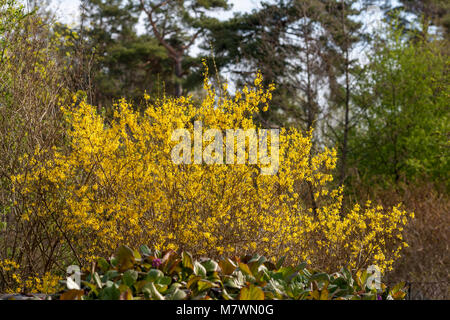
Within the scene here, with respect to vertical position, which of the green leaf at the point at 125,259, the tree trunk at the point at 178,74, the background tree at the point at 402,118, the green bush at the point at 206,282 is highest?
the tree trunk at the point at 178,74

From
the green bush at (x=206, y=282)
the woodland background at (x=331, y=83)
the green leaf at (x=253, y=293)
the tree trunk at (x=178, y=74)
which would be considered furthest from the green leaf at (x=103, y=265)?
the tree trunk at (x=178, y=74)

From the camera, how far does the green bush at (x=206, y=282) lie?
207 cm

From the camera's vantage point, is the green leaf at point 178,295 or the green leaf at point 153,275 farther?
the green leaf at point 153,275

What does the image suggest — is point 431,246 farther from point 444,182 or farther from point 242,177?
point 242,177

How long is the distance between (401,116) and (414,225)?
466 cm

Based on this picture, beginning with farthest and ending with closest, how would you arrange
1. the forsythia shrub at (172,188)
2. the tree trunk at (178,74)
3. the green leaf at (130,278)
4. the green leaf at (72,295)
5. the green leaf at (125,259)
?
the tree trunk at (178,74) → the forsythia shrub at (172,188) → the green leaf at (125,259) → the green leaf at (130,278) → the green leaf at (72,295)

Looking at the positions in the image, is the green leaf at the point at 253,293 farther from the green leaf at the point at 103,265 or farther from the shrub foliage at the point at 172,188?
the shrub foliage at the point at 172,188

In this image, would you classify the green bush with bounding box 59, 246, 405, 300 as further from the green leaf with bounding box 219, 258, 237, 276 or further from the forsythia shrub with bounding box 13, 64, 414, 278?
the forsythia shrub with bounding box 13, 64, 414, 278

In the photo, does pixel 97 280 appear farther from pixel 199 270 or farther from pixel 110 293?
pixel 199 270

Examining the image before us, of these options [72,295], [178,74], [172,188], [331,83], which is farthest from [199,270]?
[178,74]

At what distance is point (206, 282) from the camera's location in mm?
2203
